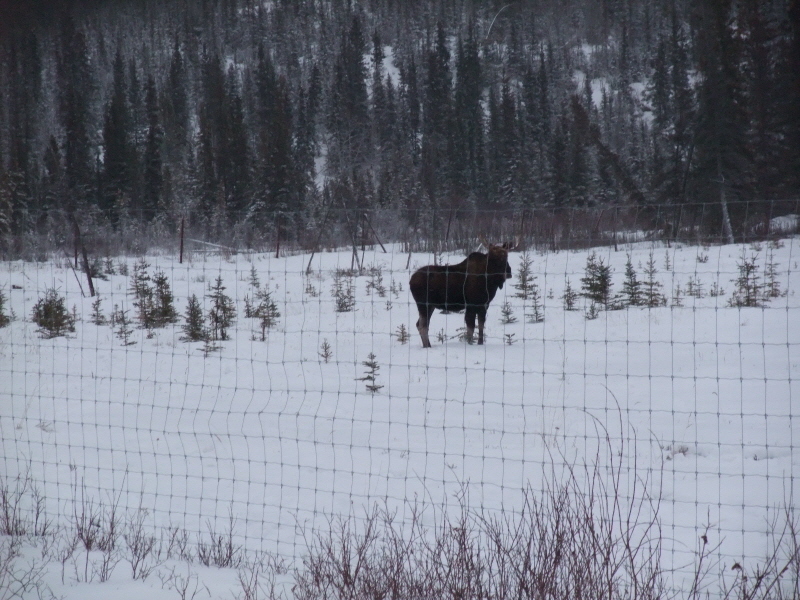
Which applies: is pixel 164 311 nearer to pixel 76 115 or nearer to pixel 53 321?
pixel 53 321

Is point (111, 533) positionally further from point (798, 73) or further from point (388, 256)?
point (798, 73)

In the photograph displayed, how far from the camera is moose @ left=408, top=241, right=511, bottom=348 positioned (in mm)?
10844

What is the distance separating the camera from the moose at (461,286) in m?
10.8

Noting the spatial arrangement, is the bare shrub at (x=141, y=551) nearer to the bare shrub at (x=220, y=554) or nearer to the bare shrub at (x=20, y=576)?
the bare shrub at (x=220, y=554)

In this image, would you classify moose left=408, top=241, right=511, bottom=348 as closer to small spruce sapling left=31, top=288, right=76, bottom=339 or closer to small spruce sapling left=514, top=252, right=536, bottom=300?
small spruce sapling left=514, top=252, right=536, bottom=300

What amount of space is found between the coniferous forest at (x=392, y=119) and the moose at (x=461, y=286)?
8.48m

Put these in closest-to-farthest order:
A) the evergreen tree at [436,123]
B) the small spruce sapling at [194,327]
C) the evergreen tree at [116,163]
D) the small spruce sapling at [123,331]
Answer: the small spruce sapling at [123,331] < the small spruce sapling at [194,327] < the evergreen tree at [116,163] < the evergreen tree at [436,123]

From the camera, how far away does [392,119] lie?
62.7 meters

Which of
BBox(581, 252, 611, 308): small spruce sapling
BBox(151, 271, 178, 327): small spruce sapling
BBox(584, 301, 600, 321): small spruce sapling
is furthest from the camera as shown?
BBox(584, 301, 600, 321): small spruce sapling

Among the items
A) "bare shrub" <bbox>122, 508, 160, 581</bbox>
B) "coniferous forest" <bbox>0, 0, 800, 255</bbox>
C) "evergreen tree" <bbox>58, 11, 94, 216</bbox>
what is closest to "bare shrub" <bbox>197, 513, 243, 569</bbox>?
"bare shrub" <bbox>122, 508, 160, 581</bbox>

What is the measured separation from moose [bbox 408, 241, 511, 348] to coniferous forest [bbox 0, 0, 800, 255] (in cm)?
848

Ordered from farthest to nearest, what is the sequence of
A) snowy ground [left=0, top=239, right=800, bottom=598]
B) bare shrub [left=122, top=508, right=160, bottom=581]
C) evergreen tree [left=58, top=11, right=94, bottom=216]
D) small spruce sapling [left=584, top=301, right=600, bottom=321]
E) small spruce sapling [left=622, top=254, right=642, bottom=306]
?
evergreen tree [left=58, top=11, right=94, bottom=216] → small spruce sapling [left=622, top=254, right=642, bottom=306] → small spruce sapling [left=584, top=301, right=600, bottom=321] → snowy ground [left=0, top=239, right=800, bottom=598] → bare shrub [left=122, top=508, right=160, bottom=581]

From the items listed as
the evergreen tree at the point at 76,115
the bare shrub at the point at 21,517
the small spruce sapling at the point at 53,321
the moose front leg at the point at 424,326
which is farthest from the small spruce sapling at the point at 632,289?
the evergreen tree at the point at 76,115

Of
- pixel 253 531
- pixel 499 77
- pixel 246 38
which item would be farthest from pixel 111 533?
pixel 246 38
